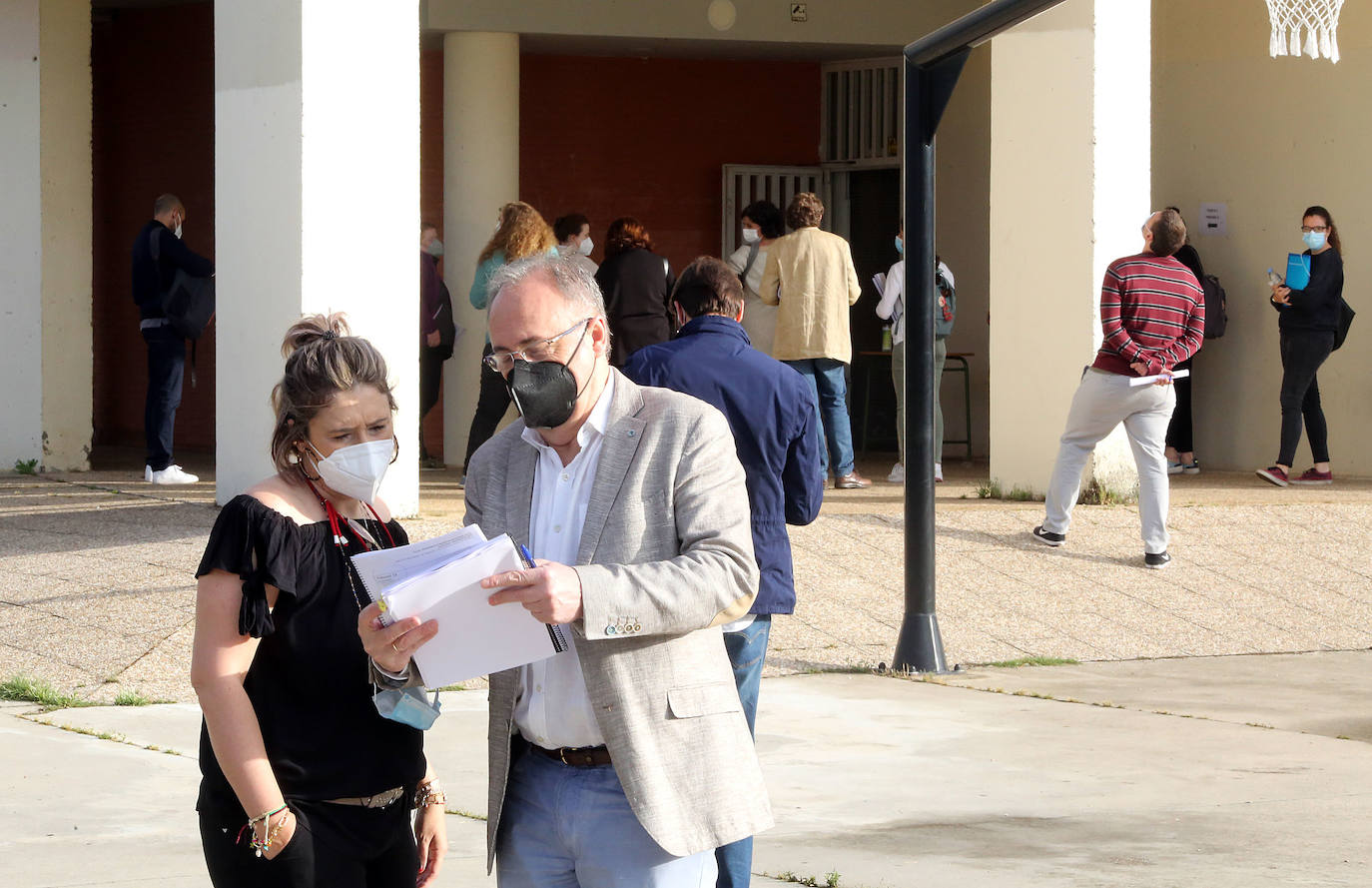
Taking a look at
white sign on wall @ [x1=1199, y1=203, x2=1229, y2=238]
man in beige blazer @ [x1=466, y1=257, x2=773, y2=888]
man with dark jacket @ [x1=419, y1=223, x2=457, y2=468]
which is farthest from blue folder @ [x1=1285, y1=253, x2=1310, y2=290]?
man in beige blazer @ [x1=466, y1=257, x2=773, y2=888]

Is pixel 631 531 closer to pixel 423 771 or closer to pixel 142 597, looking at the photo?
pixel 423 771

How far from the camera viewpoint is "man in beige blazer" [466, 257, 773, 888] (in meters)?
2.74

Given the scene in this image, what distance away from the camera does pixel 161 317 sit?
466 inches

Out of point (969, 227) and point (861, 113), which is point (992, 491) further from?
point (861, 113)

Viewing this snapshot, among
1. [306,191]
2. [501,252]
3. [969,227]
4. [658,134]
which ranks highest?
[658,134]

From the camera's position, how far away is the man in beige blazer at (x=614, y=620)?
2744mm

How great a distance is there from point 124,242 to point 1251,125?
1064 cm

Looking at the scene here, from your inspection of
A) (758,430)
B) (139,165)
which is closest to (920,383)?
(758,430)

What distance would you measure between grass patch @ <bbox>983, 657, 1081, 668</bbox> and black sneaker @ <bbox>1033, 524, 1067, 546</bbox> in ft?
5.43

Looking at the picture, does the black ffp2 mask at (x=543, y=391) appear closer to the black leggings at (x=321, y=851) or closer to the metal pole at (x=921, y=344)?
the black leggings at (x=321, y=851)

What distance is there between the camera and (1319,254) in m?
12.6

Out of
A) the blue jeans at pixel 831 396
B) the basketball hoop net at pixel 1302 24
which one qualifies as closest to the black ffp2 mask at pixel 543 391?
the basketball hoop net at pixel 1302 24

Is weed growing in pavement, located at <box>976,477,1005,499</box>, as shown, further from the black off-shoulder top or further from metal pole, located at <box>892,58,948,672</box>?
the black off-shoulder top

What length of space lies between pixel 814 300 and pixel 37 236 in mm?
5772
